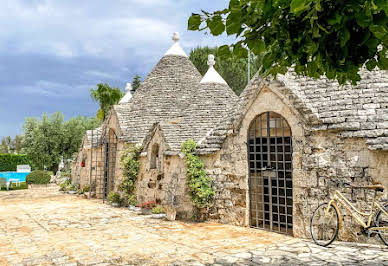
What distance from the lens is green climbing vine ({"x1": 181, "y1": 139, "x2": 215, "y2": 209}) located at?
8.70 meters

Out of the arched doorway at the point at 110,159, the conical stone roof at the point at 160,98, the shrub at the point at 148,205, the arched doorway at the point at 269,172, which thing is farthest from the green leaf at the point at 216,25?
the arched doorway at the point at 110,159

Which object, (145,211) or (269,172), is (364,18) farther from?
(145,211)

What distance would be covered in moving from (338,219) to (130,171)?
7674 millimetres

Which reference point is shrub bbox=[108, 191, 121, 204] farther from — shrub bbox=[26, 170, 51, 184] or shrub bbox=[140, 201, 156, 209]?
shrub bbox=[26, 170, 51, 184]

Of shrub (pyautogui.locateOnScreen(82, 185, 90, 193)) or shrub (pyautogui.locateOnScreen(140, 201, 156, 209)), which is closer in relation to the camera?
shrub (pyautogui.locateOnScreen(140, 201, 156, 209))

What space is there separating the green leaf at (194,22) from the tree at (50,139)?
26.7 metres

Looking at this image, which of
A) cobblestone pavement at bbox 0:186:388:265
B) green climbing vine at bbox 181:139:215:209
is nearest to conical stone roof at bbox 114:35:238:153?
green climbing vine at bbox 181:139:215:209

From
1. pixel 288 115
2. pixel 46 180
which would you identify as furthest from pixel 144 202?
pixel 46 180

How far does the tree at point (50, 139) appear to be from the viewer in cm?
2638

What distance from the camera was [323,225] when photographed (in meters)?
6.46

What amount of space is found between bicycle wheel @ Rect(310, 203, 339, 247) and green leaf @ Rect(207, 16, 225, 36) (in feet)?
16.0

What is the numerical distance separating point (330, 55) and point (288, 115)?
4.79m

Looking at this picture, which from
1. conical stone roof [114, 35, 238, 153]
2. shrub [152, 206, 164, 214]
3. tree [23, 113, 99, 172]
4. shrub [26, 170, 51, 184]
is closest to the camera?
shrub [152, 206, 164, 214]

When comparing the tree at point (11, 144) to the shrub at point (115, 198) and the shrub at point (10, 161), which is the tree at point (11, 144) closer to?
the shrub at point (10, 161)
